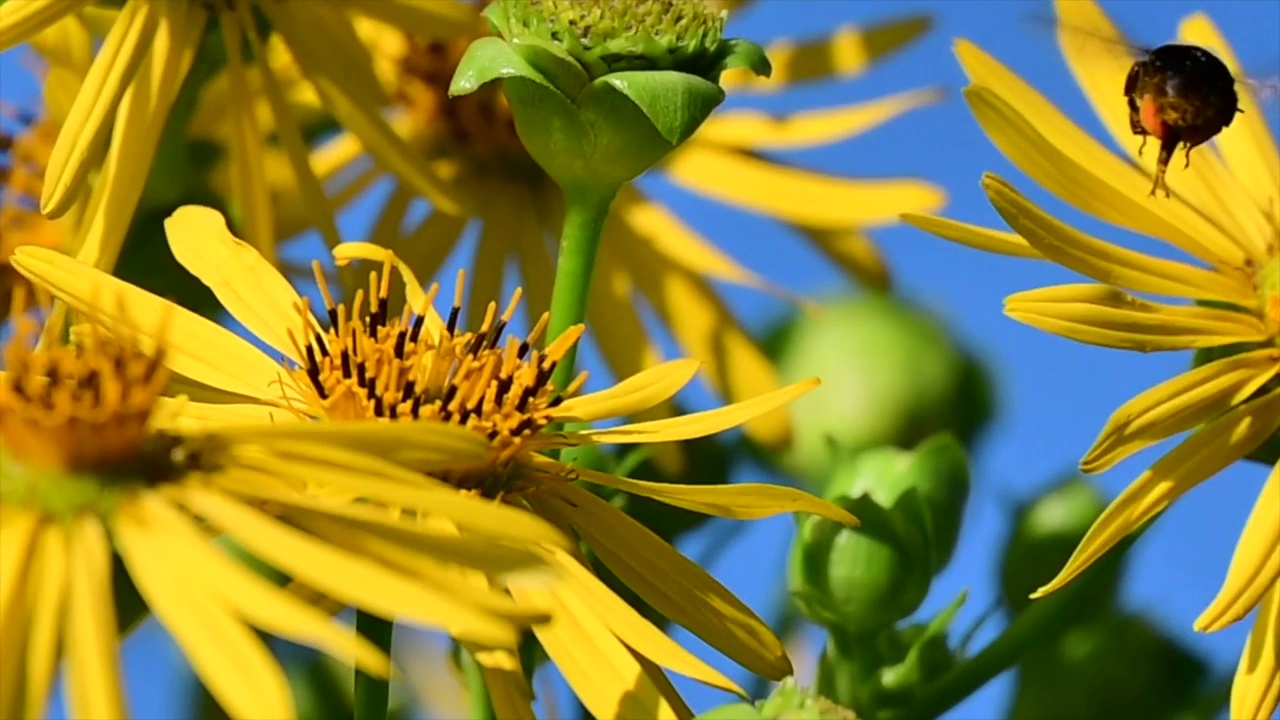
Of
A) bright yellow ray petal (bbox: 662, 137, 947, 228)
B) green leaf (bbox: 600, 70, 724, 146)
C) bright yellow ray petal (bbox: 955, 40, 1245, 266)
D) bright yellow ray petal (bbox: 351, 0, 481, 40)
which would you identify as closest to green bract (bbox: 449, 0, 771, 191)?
green leaf (bbox: 600, 70, 724, 146)

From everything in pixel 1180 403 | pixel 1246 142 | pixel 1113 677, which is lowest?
pixel 1113 677

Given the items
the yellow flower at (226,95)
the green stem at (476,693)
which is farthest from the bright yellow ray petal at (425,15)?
the green stem at (476,693)

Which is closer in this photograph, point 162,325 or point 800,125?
Answer: point 162,325

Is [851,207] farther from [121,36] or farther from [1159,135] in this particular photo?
[121,36]

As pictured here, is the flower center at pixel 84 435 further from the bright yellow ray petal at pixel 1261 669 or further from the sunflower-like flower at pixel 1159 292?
the bright yellow ray petal at pixel 1261 669

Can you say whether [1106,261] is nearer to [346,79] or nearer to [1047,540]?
[1047,540]

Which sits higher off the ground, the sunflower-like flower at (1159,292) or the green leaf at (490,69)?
the green leaf at (490,69)

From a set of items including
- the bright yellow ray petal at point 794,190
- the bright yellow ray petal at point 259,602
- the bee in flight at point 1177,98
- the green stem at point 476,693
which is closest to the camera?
the bright yellow ray petal at point 259,602

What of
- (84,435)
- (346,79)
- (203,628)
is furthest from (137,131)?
(203,628)
